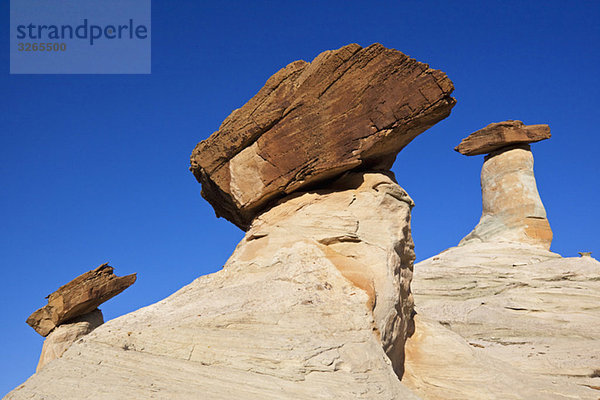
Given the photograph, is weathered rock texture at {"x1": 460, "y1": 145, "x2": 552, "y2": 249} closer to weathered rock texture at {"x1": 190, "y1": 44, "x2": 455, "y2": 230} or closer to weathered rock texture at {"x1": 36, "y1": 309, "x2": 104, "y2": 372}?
weathered rock texture at {"x1": 190, "y1": 44, "x2": 455, "y2": 230}

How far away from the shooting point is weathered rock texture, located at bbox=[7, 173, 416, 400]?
194 inches

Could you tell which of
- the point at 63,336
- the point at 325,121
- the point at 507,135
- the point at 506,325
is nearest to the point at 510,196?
the point at 507,135

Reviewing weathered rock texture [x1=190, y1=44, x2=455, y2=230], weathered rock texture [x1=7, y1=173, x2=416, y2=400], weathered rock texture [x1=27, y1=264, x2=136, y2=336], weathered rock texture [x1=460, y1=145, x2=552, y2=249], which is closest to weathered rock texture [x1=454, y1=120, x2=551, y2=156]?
weathered rock texture [x1=460, y1=145, x2=552, y2=249]

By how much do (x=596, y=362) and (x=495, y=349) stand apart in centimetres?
165

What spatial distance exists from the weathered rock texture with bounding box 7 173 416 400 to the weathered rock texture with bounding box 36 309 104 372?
1220 centimetres

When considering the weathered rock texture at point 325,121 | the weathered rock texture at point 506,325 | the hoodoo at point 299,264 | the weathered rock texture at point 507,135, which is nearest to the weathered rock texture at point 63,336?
the hoodoo at point 299,264

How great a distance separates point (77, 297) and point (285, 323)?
547 inches

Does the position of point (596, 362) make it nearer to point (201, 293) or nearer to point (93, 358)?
point (201, 293)

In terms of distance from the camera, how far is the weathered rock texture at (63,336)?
17.8 m

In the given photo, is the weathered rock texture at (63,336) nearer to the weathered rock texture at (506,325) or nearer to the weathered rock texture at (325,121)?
the weathered rock texture at (506,325)

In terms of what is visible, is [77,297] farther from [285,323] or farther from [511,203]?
[511,203]

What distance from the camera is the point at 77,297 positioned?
17734 millimetres

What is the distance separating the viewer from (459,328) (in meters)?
13.2

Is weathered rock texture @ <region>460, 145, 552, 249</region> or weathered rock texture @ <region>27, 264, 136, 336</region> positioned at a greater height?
weathered rock texture @ <region>460, 145, 552, 249</region>
